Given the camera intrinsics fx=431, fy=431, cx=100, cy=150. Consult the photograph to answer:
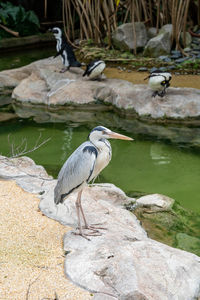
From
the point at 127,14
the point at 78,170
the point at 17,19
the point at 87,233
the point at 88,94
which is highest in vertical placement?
the point at 78,170

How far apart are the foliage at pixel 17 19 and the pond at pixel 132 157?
28.4ft

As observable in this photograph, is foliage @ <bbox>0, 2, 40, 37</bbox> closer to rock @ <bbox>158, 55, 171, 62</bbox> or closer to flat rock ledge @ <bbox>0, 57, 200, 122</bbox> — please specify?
flat rock ledge @ <bbox>0, 57, 200, 122</bbox>

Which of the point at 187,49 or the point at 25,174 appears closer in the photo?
the point at 25,174

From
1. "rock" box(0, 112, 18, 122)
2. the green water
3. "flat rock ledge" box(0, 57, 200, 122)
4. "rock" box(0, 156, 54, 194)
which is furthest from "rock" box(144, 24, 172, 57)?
"rock" box(0, 156, 54, 194)

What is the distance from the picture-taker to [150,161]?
6645 millimetres

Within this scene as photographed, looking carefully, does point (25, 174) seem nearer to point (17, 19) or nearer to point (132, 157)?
point (132, 157)

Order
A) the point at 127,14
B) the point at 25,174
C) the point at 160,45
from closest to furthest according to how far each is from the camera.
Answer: the point at 25,174, the point at 160,45, the point at 127,14

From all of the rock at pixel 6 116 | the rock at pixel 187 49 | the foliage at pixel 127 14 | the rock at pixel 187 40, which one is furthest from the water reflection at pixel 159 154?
Result: the rock at pixel 187 40

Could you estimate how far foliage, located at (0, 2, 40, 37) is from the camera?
16016 millimetres

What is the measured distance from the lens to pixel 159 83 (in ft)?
25.8

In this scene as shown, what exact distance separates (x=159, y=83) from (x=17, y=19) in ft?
32.7

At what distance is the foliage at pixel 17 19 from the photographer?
16.0 meters

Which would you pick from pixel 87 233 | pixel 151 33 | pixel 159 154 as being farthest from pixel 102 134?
pixel 151 33

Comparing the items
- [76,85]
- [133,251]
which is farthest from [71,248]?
[76,85]
